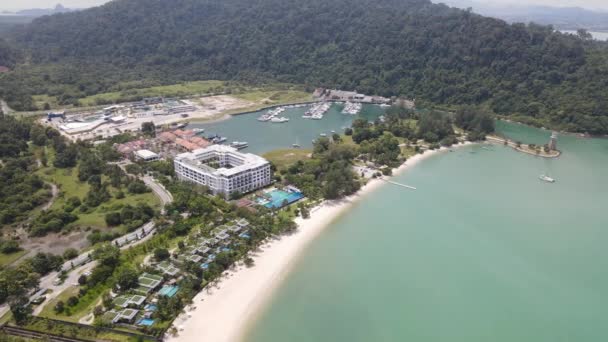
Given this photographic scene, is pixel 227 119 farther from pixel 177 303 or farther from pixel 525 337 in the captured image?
pixel 525 337

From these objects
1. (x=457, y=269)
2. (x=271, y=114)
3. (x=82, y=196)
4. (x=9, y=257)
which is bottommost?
(x=9, y=257)

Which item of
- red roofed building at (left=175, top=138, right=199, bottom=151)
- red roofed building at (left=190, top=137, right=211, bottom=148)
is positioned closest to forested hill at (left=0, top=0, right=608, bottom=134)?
red roofed building at (left=175, top=138, right=199, bottom=151)

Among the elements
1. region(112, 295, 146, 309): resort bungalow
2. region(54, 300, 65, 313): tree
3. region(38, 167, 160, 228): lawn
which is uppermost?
region(112, 295, 146, 309): resort bungalow

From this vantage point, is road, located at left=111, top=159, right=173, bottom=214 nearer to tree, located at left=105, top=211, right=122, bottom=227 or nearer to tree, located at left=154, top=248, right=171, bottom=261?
tree, located at left=105, top=211, right=122, bottom=227

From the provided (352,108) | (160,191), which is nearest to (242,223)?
(160,191)

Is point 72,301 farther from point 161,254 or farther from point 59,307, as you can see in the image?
point 161,254

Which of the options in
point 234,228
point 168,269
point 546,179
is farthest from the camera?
point 546,179
